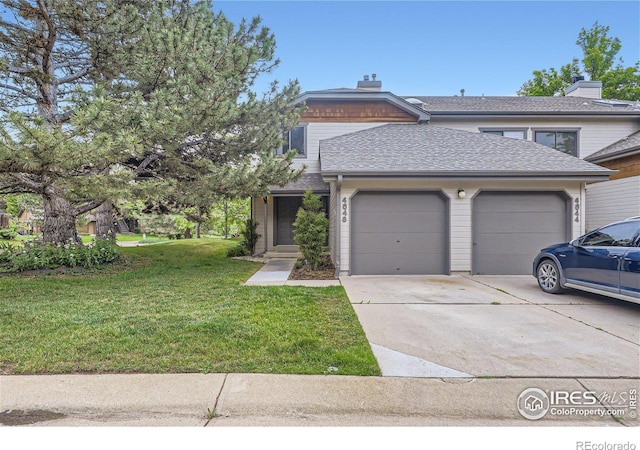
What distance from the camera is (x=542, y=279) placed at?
6.46 metres

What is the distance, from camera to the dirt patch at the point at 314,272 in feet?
25.9

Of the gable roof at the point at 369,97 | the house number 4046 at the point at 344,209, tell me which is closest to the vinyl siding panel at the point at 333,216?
the house number 4046 at the point at 344,209

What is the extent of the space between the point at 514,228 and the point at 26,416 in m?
9.64

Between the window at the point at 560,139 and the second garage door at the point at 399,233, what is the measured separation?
7.21 metres

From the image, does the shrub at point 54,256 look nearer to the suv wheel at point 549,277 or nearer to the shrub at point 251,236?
the shrub at point 251,236

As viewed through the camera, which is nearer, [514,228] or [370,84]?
[514,228]

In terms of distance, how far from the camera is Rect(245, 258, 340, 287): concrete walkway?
704 cm

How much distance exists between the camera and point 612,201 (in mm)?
10773

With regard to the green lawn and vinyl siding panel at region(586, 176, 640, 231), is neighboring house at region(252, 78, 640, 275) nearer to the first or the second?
the green lawn

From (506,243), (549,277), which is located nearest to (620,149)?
(506,243)

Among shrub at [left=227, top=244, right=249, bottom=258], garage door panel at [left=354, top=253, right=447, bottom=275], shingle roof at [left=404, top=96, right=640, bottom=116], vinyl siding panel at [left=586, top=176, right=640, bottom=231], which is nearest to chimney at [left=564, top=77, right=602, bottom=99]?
shingle roof at [left=404, top=96, right=640, bottom=116]

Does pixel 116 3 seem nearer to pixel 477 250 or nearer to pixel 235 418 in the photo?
pixel 235 418

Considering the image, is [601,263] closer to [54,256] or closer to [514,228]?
[514,228]

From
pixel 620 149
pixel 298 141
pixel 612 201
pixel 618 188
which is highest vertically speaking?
pixel 298 141
